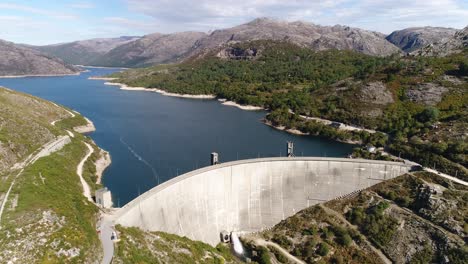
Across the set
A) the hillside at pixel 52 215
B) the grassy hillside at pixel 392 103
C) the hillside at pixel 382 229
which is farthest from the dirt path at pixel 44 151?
the grassy hillside at pixel 392 103

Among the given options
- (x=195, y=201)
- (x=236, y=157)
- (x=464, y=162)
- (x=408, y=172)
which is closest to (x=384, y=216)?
(x=408, y=172)

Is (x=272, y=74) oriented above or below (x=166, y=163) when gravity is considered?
above

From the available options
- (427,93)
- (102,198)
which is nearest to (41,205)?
(102,198)

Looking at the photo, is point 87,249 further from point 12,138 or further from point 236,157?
point 236,157

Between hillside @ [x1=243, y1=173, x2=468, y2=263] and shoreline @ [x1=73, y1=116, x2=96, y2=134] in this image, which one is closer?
hillside @ [x1=243, y1=173, x2=468, y2=263]

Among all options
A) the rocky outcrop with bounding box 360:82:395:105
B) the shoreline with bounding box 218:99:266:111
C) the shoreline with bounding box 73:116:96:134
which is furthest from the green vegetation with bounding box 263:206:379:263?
the shoreline with bounding box 218:99:266:111

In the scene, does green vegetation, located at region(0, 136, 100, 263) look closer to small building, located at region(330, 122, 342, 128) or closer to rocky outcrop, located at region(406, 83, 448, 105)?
small building, located at region(330, 122, 342, 128)

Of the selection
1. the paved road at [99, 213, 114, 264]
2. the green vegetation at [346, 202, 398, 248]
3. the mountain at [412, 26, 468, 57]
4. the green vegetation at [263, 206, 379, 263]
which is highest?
the mountain at [412, 26, 468, 57]
